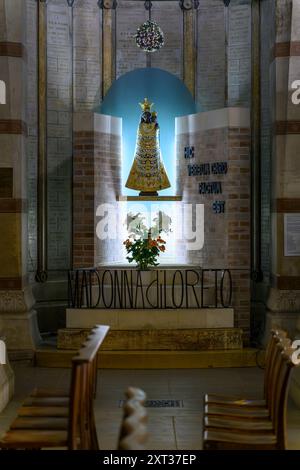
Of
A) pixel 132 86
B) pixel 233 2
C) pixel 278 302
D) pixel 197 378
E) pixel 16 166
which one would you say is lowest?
pixel 197 378

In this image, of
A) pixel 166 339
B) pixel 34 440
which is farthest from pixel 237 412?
pixel 166 339

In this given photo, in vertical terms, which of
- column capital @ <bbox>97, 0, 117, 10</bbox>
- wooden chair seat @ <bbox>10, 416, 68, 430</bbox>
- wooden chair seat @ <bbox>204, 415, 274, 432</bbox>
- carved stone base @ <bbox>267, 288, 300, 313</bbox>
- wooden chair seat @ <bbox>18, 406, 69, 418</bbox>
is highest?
column capital @ <bbox>97, 0, 117, 10</bbox>

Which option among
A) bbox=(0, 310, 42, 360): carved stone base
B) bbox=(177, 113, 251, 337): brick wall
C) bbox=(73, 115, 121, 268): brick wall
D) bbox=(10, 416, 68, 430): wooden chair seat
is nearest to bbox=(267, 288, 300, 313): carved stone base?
bbox=(177, 113, 251, 337): brick wall

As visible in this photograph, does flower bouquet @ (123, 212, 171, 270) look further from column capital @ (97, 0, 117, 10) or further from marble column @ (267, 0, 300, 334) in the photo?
column capital @ (97, 0, 117, 10)

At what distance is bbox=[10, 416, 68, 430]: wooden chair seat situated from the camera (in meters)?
5.38

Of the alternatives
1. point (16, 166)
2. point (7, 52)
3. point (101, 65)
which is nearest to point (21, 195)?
point (16, 166)

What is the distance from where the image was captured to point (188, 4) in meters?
12.8

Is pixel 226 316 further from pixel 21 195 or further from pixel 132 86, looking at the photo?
pixel 132 86

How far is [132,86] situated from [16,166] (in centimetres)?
279

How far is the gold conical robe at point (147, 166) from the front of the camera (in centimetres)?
1229

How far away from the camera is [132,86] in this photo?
1284 cm

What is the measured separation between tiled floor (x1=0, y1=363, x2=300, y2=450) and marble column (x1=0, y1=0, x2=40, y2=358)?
20.6 inches

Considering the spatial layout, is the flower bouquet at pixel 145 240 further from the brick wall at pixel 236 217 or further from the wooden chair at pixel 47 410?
the wooden chair at pixel 47 410
